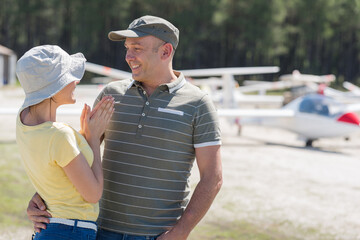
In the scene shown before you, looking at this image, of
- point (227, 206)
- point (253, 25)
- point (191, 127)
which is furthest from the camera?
point (253, 25)

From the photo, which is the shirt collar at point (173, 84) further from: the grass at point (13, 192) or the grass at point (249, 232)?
the grass at point (13, 192)

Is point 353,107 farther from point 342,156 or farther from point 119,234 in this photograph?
point 119,234

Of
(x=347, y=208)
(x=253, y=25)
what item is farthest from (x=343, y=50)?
(x=347, y=208)

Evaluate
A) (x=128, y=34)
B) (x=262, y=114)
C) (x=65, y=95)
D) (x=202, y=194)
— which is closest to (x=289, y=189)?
(x=202, y=194)

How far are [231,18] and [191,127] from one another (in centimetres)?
5301

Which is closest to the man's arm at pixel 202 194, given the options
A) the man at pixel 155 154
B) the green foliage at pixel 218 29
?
the man at pixel 155 154

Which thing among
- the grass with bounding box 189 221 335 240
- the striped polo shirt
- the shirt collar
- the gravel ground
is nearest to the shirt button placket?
the striped polo shirt

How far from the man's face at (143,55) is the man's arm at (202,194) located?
17.3 inches

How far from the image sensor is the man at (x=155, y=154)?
2.02 metres

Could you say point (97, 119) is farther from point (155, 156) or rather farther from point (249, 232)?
point (249, 232)

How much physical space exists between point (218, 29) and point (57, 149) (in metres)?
54.0

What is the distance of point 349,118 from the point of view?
1270cm

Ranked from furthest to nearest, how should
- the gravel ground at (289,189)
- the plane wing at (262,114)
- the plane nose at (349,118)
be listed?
→ 1. the plane wing at (262,114)
2. the plane nose at (349,118)
3. the gravel ground at (289,189)

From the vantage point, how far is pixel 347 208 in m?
6.62
